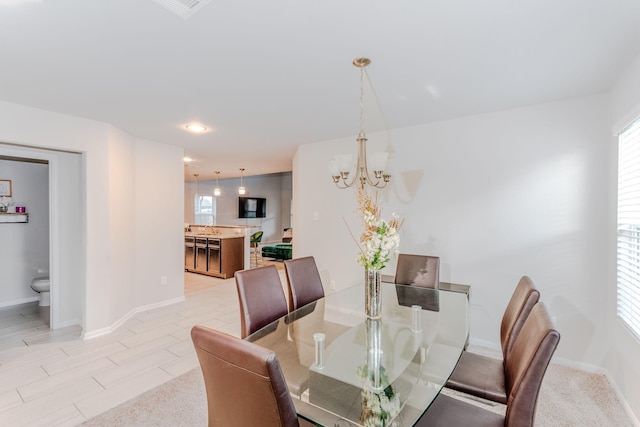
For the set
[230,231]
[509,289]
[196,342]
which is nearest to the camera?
[196,342]

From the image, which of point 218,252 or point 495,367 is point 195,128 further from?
point 495,367

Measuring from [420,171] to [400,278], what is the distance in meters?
1.26

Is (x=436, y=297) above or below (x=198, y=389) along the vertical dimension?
above

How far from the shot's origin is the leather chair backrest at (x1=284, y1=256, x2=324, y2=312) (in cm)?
253

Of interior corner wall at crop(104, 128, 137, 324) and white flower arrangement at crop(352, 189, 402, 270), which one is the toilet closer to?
interior corner wall at crop(104, 128, 137, 324)

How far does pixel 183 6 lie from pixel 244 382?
5.43 ft

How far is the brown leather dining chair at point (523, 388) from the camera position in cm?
111

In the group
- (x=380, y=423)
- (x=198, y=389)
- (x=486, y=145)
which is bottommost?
(x=198, y=389)

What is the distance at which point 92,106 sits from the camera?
286cm

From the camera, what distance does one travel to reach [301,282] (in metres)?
2.63

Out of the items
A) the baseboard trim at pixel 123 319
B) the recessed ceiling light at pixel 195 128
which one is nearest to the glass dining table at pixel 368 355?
the recessed ceiling light at pixel 195 128

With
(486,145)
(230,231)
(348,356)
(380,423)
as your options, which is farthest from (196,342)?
(230,231)

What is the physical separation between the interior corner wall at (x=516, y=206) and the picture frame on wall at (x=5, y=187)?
16.6ft

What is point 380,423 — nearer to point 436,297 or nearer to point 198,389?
point 436,297
